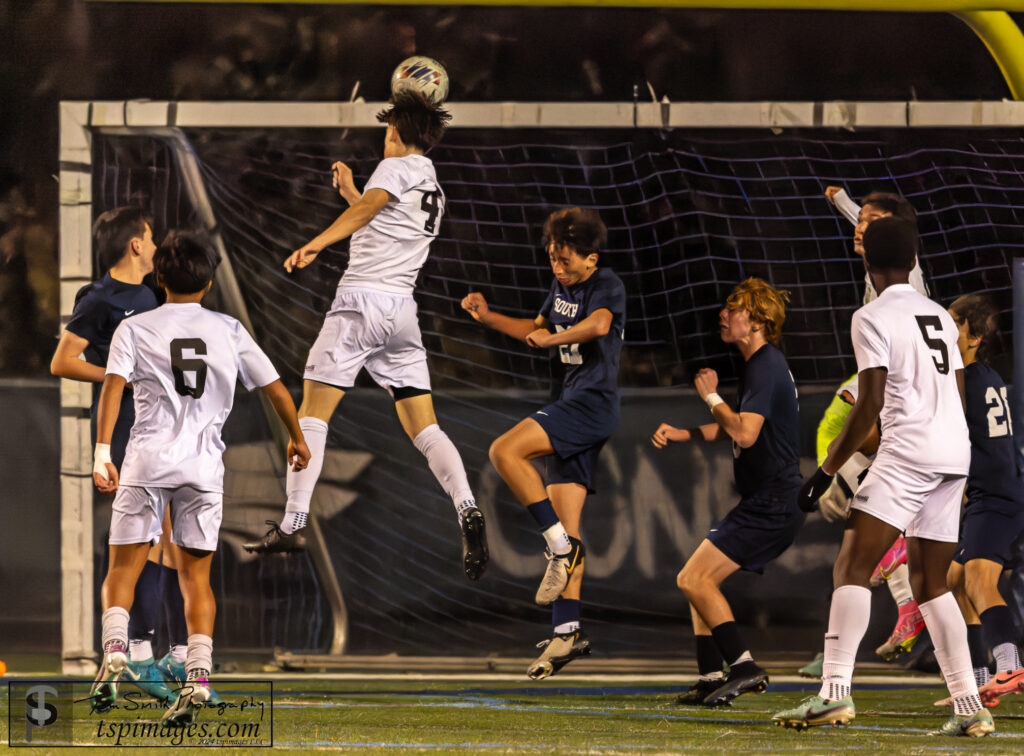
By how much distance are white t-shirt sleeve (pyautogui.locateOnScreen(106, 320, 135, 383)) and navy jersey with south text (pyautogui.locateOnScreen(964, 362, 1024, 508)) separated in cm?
358

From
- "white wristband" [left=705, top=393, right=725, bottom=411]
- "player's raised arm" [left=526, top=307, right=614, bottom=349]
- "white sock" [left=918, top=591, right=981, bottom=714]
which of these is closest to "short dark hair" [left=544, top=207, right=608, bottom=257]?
"player's raised arm" [left=526, top=307, right=614, bottom=349]

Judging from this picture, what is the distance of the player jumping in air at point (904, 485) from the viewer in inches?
171

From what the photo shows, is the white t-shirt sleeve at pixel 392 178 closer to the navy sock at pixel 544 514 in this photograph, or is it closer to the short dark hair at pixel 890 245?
the navy sock at pixel 544 514

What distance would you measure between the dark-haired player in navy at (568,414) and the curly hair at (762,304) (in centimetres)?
55

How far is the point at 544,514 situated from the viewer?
5.39 m

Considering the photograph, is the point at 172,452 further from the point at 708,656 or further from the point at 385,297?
the point at 708,656

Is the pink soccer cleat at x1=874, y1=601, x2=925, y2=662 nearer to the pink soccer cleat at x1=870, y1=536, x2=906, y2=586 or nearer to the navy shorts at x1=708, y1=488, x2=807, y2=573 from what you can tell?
the pink soccer cleat at x1=870, y1=536, x2=906, y2=586

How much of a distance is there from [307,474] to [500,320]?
3.90 feet

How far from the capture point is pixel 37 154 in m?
6.20

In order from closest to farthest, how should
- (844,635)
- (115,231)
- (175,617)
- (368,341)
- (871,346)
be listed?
(844,635)
(871,346)
(368,341)
(115,231)
(175,617)

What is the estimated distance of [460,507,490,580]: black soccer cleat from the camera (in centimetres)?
569

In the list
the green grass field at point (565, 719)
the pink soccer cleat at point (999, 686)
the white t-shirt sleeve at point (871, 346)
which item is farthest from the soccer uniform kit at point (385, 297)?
the pink soccer cleat at point (999, 686)

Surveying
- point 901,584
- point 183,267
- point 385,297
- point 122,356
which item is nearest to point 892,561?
point 901,584

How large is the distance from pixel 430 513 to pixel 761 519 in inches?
70.8
